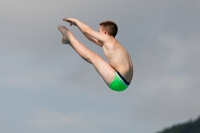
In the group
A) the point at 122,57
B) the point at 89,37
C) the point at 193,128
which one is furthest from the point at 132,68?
the point at 193,128

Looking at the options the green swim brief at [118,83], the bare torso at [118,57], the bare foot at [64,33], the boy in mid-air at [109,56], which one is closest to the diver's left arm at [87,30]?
the boy in mid-air at [109,56]

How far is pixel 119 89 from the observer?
18219 mm

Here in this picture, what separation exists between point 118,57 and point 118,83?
0.81 meters

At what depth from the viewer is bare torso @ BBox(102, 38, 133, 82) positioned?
1791cm

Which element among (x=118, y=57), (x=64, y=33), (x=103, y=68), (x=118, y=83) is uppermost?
(x=64, y=33)

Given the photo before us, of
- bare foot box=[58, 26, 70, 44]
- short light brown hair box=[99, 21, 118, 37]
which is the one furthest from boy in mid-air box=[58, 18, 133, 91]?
bare foot box=[58, 26, 70, 44]

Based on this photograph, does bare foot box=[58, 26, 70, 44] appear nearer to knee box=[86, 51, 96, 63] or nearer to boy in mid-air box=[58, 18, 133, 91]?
boy in mid-air box=[58, 18, 133, 91]

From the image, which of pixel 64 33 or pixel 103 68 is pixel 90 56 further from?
pixel 64 33

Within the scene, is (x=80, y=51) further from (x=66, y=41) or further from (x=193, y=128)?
(x=193, y=128)

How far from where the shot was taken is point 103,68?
58.9 ft

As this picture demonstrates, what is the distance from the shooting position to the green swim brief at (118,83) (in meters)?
18.0

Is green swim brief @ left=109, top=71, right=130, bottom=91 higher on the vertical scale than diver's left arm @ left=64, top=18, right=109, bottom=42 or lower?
lower

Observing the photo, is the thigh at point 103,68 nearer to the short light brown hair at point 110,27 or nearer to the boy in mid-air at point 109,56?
the boy in mid-air at point 109,56

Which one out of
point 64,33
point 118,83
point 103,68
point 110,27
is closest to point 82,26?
point 64,33
